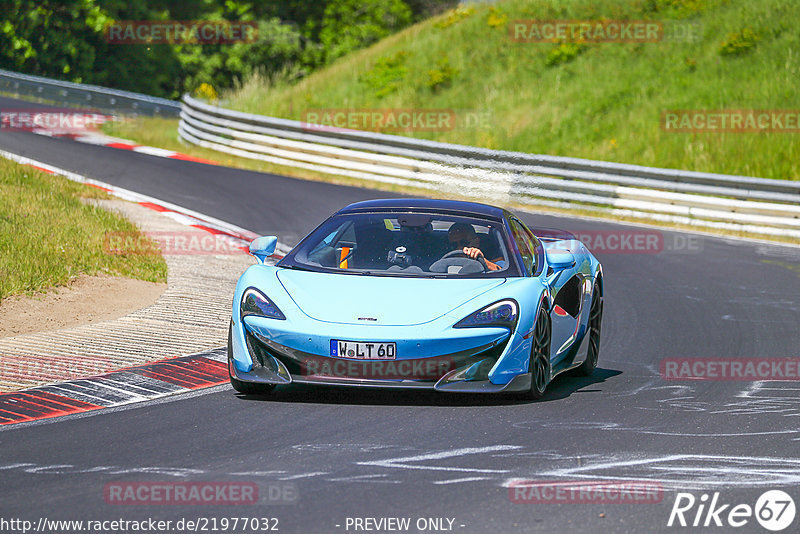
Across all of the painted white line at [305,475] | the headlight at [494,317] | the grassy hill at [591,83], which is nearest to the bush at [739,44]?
the grassy hill at [591,83]

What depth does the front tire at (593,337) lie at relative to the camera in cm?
945

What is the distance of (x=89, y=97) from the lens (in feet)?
110

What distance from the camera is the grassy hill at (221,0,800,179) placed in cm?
2673

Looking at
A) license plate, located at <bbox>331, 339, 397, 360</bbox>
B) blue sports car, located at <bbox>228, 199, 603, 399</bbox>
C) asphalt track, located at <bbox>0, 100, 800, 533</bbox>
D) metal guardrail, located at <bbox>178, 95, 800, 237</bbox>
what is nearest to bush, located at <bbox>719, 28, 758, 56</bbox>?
metal guardrail, located at <bbox>178, 95, 800, 237</bbox>

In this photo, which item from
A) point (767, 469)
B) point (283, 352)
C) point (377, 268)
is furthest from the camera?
point (377, 268)

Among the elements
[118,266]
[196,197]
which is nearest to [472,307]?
[118,266]

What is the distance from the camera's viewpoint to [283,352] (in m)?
7.73

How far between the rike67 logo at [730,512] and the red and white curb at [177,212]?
405 inches

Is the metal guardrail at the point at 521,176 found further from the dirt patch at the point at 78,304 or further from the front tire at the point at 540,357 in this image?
the front tire at the point at 540,357

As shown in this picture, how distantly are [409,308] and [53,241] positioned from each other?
23.3 ft

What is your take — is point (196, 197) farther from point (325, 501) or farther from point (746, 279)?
point (325, 501)

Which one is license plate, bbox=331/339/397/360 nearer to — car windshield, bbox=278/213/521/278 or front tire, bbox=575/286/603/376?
car windshield, bbox=278/213/521/278

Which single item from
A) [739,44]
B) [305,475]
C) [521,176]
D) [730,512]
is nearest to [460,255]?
[305,475]

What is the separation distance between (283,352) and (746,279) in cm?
904
